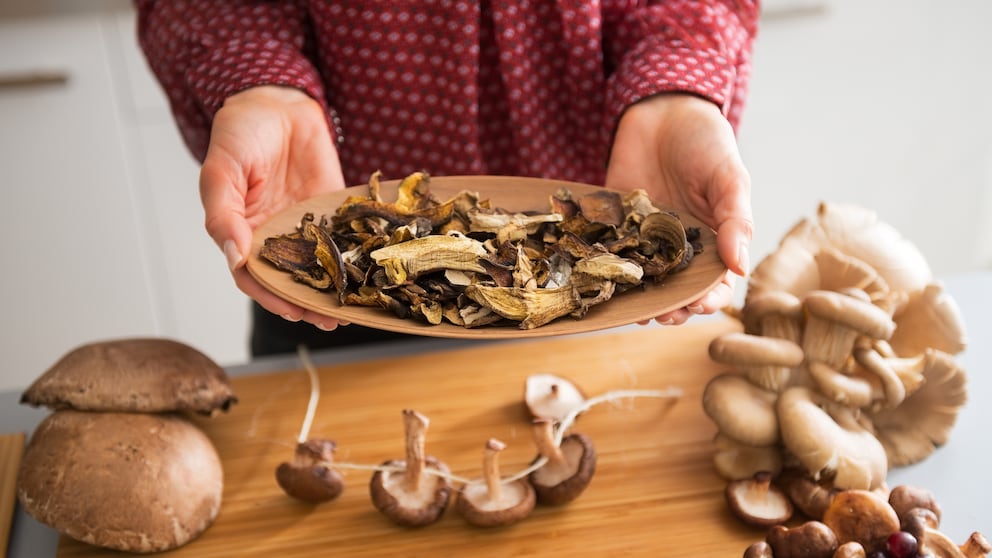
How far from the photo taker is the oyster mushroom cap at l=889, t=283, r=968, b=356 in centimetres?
110

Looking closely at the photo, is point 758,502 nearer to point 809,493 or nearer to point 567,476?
point 809,493

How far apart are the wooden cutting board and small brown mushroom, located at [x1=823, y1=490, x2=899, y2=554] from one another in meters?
0.10

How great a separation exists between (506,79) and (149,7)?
55 centimetres

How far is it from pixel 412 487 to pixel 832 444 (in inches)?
17.6

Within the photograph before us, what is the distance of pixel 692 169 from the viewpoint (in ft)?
3.55

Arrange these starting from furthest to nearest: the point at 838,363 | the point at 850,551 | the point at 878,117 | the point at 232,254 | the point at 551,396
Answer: the point at 878,117
the point at 551,396
the point at 838,363
the point at 232,254
the point at 850,551

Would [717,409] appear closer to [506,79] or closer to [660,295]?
[660,295]

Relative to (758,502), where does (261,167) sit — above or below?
above

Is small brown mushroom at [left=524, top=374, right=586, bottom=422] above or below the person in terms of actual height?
below

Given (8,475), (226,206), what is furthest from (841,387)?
A: (8,475)

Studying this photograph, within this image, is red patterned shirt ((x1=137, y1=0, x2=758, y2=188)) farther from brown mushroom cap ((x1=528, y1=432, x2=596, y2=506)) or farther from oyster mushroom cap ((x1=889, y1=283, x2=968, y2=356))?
brown mushroom cap ((x1=528, y1=432, x2=596, y2=506))

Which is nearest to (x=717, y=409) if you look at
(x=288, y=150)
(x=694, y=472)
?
(x=694, y=472)

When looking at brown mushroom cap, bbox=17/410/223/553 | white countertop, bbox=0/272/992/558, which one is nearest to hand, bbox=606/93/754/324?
white countertop, bbox=0/272/992/558

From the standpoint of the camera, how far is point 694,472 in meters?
1.06
